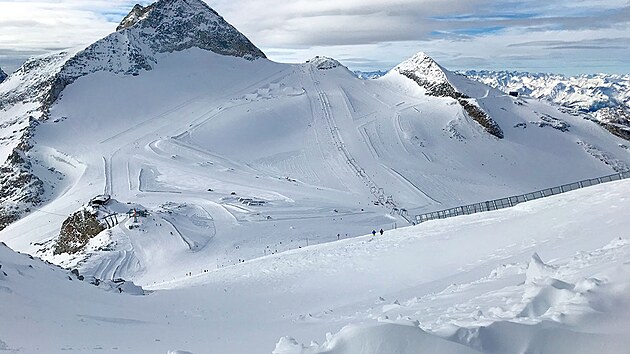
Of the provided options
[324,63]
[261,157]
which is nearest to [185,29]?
[324,63]

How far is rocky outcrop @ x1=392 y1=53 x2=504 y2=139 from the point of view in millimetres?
70500

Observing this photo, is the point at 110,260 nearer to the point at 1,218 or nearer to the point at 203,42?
the point at 1,218

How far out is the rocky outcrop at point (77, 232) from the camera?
36.3 m

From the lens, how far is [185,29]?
4168 inches

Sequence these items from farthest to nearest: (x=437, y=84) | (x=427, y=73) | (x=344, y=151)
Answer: (x=427, y=73), (x=437, y=84), (x=344, y=151)

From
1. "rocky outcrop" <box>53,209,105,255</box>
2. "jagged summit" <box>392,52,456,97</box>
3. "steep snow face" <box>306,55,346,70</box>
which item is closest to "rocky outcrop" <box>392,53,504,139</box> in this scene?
"jagged summit" <box>392,52,456,97</box>

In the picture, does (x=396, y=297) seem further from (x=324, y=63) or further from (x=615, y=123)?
(x=324, y=63)

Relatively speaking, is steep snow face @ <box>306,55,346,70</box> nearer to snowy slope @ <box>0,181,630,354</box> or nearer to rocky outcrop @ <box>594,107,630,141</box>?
rocky outcrop @ <box>594,107,630,141</box>

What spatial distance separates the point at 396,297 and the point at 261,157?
4906 cm

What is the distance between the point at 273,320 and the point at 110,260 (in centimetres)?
1998

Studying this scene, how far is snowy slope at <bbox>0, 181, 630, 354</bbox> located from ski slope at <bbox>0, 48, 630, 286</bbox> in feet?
36.5

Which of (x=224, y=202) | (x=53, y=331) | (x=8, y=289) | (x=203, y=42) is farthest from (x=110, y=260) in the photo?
(x=203, y=42)

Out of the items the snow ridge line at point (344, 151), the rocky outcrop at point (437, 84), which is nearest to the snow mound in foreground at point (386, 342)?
the snow ridge line at point (344, 151)

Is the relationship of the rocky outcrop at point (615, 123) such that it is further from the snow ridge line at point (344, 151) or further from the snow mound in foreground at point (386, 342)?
the snow mound in foreground at point (386, 342)
